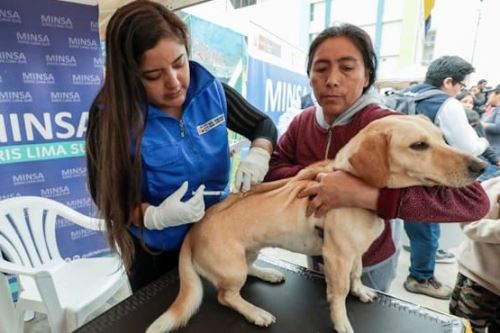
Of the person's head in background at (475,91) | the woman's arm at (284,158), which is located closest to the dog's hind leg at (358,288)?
the woman's arm at (284,158)

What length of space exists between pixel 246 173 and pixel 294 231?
0.22m

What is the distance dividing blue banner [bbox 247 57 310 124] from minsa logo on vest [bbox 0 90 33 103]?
2.04 m

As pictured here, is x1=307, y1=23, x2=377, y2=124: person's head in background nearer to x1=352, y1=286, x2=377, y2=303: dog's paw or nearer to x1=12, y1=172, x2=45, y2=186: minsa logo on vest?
x1=352, y1=286, x2=377, y2=303: dog's paw

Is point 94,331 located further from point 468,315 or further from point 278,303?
point 468,315

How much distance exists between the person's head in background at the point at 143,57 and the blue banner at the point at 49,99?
3.87 feet

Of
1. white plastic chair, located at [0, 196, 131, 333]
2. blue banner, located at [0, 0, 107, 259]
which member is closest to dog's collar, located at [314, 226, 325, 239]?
white plastic chair, located at [0, 196, 131, 333]

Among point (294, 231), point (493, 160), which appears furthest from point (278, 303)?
point (493, 160)

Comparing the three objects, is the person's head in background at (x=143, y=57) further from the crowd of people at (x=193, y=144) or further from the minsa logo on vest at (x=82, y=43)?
the minsa logo on vest at (x=82, y=43)

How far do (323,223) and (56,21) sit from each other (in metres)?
2.10

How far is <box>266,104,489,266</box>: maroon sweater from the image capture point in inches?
28.5

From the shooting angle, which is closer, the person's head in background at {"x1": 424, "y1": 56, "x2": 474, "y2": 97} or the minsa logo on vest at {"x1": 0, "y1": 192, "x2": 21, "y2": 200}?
the minsa logo on vest at {"x1": 0, "y1": 192, "x2": 21, "y2": 200}

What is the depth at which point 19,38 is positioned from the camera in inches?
70.1

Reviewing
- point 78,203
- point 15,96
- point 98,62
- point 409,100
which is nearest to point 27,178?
point 78,203

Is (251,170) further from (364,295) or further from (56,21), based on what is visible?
(56,21)
